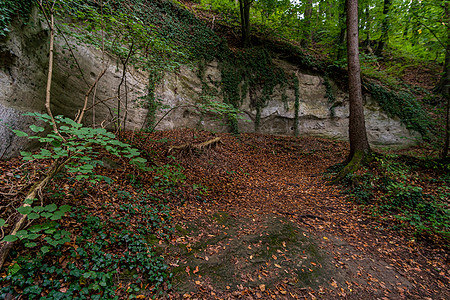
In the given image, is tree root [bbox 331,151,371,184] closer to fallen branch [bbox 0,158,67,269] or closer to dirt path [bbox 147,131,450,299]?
dirt path [bbox 147,131,450,299]

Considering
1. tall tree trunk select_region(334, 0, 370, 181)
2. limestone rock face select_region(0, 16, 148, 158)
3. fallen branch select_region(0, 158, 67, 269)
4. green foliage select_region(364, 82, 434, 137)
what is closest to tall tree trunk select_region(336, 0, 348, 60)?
green foliage select_region(364, 82, 434, 137)

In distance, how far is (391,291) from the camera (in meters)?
2.78

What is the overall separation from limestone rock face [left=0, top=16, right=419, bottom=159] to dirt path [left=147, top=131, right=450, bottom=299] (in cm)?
250

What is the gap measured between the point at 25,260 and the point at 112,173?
8.01 ft

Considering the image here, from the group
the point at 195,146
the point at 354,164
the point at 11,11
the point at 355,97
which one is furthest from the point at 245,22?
the point at 11,11

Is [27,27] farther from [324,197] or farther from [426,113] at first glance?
[426,113]

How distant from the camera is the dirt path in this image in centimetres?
262

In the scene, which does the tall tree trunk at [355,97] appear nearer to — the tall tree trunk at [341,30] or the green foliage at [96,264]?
the tall tree trunk at [341,30]

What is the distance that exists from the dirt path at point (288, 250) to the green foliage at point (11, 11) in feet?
14.8

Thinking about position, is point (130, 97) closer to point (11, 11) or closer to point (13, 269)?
point (11, 11)

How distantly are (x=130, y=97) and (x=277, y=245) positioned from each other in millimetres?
6936

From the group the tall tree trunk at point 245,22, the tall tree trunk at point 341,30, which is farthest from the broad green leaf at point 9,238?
the tall tree trunk at point 341,30

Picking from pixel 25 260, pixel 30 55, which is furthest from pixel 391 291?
pixel 30 55

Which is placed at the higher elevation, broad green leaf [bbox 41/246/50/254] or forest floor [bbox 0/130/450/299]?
broad green leaf [bbox 41/246/50/254]
